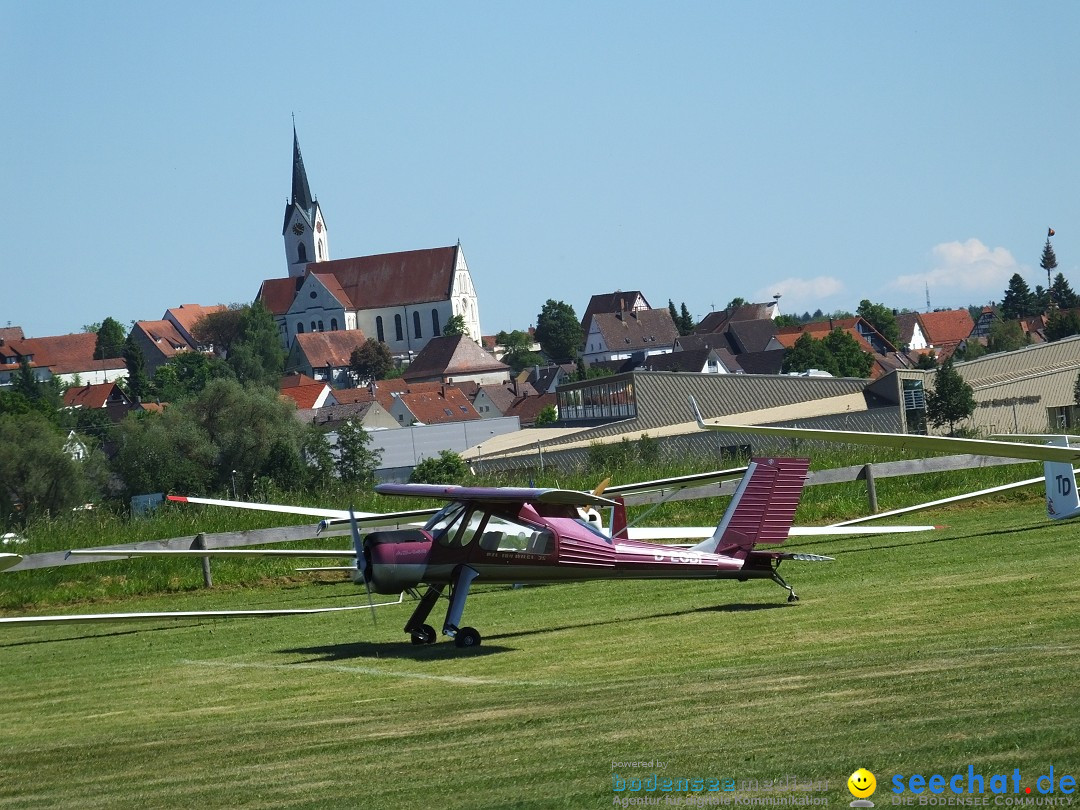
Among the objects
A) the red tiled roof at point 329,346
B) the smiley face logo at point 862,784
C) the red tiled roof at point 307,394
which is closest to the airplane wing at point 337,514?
the smiley face logo at point 862,784

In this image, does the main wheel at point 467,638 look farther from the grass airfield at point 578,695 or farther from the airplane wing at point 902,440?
the airplane wing at point 902,440

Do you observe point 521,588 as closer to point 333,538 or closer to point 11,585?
point 333,538

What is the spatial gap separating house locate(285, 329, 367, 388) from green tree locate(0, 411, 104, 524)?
118 metres

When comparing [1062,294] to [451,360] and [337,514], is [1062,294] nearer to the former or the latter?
[451,360]

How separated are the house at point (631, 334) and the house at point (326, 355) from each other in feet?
111

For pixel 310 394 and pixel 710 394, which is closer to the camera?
pixel 710 394

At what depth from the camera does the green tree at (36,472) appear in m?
68.6

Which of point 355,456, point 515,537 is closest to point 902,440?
point 515,537

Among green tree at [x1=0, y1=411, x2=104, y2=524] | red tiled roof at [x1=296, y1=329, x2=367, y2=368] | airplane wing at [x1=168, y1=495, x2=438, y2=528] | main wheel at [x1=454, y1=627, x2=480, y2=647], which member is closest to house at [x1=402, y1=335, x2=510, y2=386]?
red tiled roof at [x1=296, y1=329, x2=367, y2=368]

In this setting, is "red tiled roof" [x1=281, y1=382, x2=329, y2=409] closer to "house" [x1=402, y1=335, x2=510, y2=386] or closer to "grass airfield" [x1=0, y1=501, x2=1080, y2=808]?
"house" [x1=402, y1=335, x2=510, y2=386]

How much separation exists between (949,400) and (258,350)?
142949 millimetres

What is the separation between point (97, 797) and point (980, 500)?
57.3 ft

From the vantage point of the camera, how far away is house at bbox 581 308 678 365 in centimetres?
18875

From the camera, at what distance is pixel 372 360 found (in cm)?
18725
